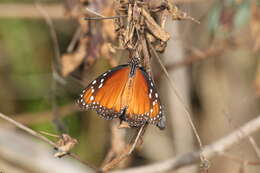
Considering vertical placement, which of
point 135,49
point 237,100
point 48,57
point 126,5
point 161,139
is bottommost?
point 161,139

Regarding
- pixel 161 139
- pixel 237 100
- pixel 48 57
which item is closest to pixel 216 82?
pixel 237 100

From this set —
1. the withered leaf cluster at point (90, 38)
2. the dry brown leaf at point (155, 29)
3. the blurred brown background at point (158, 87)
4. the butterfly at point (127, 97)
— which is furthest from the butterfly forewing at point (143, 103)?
the blurred brown background at point (158, 87)

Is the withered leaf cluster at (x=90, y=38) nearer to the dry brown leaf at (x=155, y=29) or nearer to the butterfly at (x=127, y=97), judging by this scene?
the butterfly at (x=127, y=97)

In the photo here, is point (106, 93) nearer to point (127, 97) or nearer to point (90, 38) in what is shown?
point (127, 97)

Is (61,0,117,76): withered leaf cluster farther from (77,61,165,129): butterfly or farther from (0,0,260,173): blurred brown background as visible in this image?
(0,0,260,173): blurred brown background

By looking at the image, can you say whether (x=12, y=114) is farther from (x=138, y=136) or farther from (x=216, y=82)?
(x=138, y=136)

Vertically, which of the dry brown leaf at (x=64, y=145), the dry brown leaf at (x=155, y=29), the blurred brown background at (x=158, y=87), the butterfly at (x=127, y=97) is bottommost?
the blurred brown background at (x=158, y=87)

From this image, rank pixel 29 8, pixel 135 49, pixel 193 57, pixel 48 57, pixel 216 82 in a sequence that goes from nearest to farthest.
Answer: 1. pixel 135 49
2. pixel 193 57
3. pixel 29 8
4. pixel 216 82
5. pixel 48 57

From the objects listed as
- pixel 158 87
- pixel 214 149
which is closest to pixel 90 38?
pixel 214 149

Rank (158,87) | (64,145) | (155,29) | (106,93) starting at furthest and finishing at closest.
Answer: (158,87) < (106,93) < (155,29) < (64,145)
